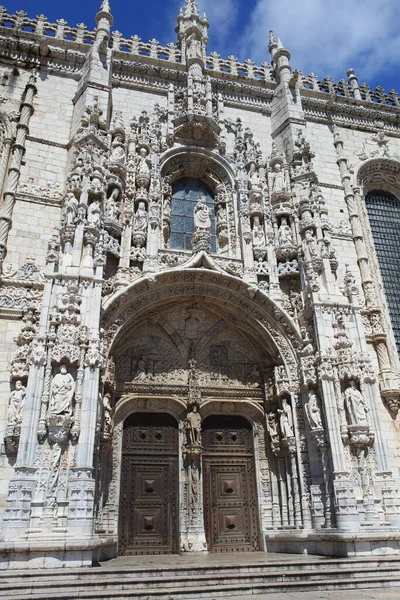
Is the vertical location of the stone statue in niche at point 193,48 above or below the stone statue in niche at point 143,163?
above

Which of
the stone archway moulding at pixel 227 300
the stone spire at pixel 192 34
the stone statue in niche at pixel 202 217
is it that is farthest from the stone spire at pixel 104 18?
the stone archway moulding at pixel 227 300

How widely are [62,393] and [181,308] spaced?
4.40 metres

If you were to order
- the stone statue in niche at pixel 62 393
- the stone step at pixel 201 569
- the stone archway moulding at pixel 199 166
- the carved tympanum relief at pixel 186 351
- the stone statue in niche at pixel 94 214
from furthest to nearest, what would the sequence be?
1. the stone archway moulding at pixel 199 166
2. the carved tympanum relief at pixel 186 351
3. the stone statue in niche at pixel 94 214
4. the stone statue in niche at pixel 62 393
5. the stone step at pixel 201 569

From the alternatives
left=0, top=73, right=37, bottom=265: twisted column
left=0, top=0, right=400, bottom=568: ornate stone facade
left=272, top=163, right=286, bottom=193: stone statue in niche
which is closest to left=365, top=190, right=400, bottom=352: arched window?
left=0, top=0, right=400, bottom=568: ornate stone facade

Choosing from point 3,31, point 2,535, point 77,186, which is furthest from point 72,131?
point 2,535

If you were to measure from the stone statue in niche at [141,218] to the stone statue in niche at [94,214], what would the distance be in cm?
124

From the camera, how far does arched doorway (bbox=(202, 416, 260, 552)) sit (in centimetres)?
1122

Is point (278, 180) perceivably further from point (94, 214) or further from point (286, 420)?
point (286, 420)

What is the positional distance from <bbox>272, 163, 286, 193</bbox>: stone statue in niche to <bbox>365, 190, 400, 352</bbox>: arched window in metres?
3.67

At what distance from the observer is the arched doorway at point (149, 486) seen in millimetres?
10711

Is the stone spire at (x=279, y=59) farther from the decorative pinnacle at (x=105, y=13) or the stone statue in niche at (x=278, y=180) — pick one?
the decorative pinnacle at (x=105, y=13)

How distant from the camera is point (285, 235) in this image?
13.1 meters

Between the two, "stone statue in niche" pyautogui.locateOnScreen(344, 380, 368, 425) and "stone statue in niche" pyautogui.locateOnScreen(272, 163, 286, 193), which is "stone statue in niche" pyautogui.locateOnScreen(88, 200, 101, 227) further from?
"stone statue in niche" pyautogui.locateOnScreen(344, 380, 368, 425)

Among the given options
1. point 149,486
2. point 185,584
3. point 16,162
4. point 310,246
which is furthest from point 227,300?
point 185,584
